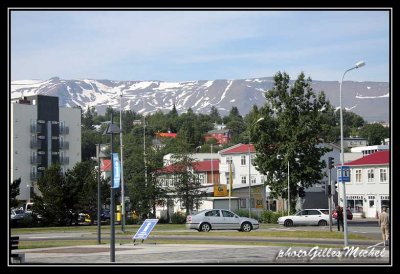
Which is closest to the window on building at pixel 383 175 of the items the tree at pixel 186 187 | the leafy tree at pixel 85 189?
the tree at pixel 186 187

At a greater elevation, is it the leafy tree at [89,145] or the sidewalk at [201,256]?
the leafy tree at [89,145]

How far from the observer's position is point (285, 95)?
79.6m

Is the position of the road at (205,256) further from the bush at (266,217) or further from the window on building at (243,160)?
the window on building at (243,160)

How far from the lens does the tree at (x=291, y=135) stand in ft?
252

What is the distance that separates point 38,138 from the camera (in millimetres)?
119438

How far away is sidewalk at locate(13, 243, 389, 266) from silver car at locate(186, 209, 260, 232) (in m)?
16.6

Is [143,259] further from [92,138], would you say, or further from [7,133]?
[92,138]

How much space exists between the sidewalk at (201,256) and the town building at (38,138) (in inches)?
3337

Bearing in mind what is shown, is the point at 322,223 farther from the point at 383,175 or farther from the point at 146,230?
the point at 146,230

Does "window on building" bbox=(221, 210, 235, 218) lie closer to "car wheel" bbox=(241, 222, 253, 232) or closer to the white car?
"car wheel" bbox=(241, 222, 253, 232)

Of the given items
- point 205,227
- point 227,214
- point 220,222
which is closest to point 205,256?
point 220,222

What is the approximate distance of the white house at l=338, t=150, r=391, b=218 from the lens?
85125 millimetres

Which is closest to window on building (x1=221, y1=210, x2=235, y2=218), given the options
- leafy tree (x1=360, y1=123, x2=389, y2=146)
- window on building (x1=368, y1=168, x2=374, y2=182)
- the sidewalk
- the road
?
the road

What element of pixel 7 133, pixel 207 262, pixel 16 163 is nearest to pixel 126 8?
pixel 7 133
